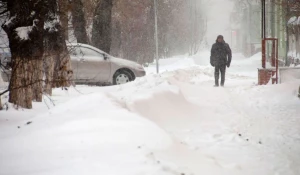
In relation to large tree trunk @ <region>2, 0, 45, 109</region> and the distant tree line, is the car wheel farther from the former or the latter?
large tree trunk @ <region>2, 0, 45, 109</region>

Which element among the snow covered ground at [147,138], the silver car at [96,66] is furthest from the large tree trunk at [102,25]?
the snow covered ground at [147,138]

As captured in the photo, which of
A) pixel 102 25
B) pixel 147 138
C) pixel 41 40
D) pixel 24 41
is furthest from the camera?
pixel 102 25

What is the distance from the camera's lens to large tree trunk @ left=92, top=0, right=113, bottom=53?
A: 680 inches

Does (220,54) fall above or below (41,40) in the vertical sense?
below

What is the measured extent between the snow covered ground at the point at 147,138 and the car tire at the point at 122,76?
5013mm

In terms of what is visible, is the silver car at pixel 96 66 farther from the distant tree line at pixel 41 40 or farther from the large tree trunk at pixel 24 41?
the large tree trunk at pixel 24 41

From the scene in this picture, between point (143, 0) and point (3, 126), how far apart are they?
30.2 metres

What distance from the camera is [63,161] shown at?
4.05 m

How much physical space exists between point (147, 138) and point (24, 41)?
10.2 ft

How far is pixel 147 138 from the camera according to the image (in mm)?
4871

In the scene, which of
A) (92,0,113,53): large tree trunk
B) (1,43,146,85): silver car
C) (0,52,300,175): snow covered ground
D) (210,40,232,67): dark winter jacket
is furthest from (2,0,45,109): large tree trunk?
(92,0,113,53): large tree trunk

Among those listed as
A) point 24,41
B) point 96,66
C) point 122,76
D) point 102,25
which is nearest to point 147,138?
point 24,41

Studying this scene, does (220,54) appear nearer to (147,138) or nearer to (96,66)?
(96,66)

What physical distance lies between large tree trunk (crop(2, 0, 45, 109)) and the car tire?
22.0ft
